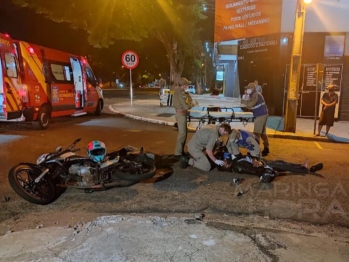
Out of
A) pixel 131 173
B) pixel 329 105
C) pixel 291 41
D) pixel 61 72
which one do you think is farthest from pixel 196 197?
pixel 291 41

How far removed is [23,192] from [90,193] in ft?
3.33

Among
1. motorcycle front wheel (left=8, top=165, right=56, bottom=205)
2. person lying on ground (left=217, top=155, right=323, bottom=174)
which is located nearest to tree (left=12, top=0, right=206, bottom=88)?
person lying on ground (left=217, top=155, right=323, bottom=174)

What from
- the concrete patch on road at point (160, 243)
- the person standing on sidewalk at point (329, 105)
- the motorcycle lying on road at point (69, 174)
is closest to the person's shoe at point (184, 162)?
the motorcycle lying on road at point (69, 174)

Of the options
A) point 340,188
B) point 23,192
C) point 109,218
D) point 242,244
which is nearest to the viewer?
point 242,244

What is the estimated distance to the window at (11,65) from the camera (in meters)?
9.41

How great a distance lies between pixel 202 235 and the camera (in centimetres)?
379

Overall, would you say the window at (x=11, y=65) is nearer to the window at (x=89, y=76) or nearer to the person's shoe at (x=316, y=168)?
the window at (x=89, y=76)

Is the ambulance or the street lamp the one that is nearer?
the ambulance

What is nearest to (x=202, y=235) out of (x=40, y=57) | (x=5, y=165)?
(x=5, y=165)

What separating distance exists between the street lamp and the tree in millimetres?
6482

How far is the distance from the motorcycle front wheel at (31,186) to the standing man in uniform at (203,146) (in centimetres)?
272

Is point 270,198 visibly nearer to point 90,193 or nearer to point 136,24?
point 90,193

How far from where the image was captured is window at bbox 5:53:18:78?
9.41m

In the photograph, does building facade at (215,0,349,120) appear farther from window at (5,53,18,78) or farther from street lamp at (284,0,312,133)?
window at (5,53,18,78)
